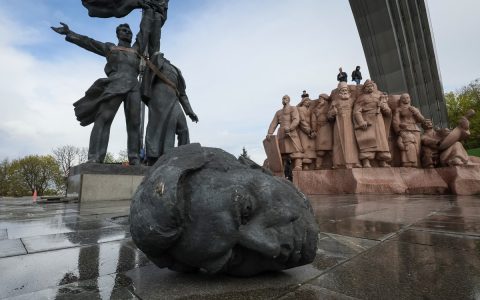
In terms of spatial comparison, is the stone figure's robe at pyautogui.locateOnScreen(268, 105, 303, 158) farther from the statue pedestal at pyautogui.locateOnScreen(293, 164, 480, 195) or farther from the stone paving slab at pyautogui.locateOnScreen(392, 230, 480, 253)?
the stone paving slab at pyautogui.locateOnScreen(392, 230, 480, 253)

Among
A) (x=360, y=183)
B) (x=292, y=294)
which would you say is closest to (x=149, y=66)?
(x=292, y=294)

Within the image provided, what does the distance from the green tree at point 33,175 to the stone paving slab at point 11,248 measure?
40520 mm

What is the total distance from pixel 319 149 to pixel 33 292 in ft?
38.9

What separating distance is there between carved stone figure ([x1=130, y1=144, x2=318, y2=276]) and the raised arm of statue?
6602 millimetres

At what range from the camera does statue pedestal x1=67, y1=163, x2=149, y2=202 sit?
6.39m

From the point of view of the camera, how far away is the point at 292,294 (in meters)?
1.10

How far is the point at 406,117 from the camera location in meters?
11.1

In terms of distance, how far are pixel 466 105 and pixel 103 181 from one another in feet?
158

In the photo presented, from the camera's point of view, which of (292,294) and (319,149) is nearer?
(292,294)

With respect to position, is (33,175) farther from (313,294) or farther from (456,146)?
(313,294)

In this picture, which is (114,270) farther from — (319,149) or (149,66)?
(319,149)

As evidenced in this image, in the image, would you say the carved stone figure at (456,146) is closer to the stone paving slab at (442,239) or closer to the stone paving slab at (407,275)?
the stone paving slab at (442,239)

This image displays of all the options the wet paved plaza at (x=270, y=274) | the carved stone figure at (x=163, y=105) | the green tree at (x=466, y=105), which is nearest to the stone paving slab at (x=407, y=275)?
the wet paved plaza at (x=270, y=274)

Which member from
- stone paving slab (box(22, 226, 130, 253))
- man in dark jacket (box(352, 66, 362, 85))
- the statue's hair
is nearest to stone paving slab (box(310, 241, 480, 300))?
the statue's hair
